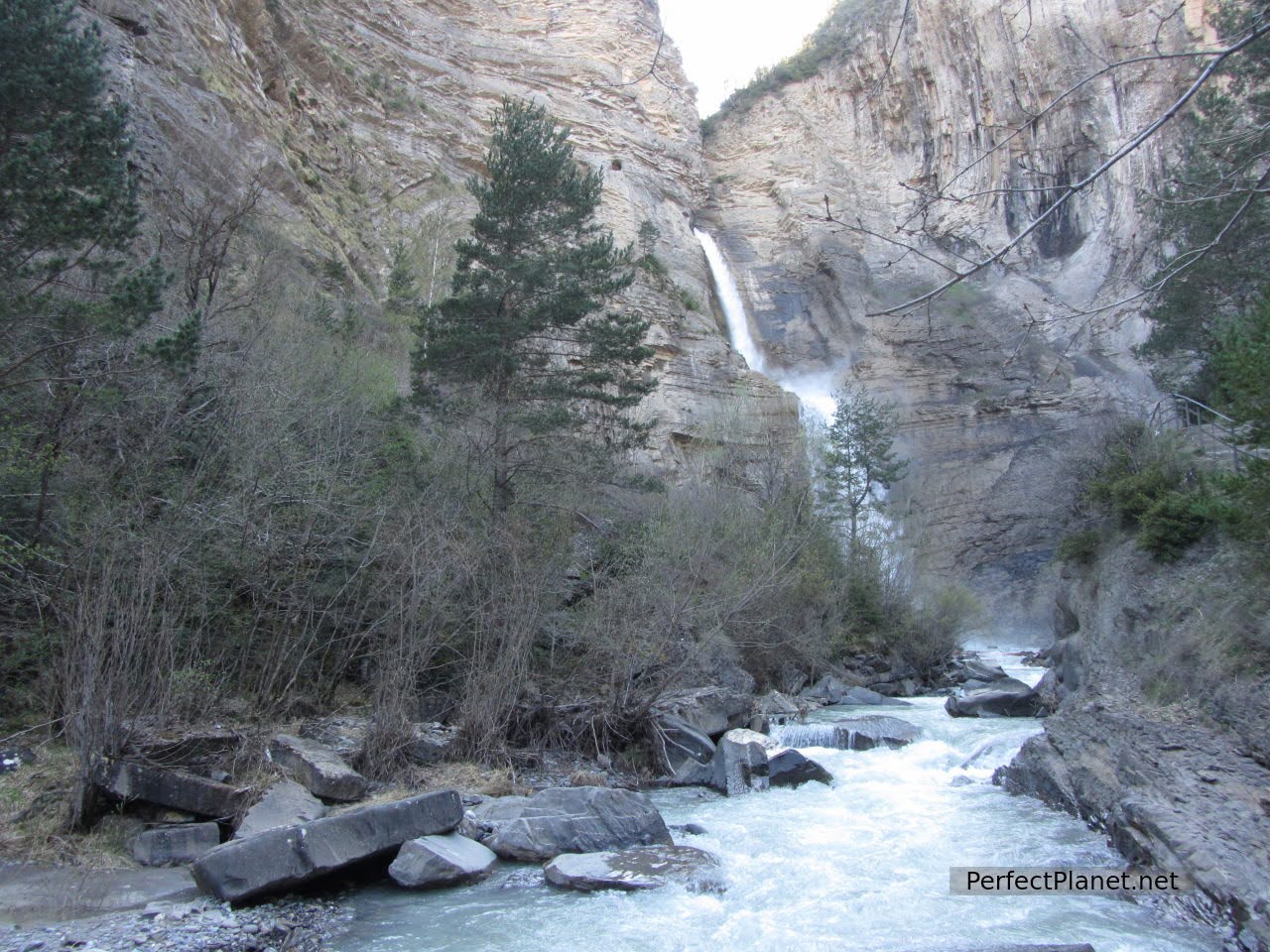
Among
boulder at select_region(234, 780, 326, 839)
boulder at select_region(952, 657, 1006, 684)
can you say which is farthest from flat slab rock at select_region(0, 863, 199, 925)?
boulder at select_region(952, 657, 1006, 684)

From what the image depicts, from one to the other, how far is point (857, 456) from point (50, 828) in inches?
1001

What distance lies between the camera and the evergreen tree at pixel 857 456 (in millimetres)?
26203

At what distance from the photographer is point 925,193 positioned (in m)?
3.48

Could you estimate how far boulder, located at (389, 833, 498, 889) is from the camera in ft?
20.9

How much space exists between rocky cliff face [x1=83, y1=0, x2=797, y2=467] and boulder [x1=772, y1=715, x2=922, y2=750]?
45.3 ft

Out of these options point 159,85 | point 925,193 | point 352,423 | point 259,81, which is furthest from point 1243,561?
point 259,81

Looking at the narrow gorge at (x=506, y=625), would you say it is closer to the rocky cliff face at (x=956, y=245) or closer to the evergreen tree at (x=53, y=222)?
the evergreen tree at (x=53, y=222)

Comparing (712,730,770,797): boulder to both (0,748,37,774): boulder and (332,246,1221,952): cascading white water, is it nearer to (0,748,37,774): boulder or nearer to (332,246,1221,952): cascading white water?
(332,246,1221,952): cascading white water

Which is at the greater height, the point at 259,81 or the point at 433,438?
the point at 259,81

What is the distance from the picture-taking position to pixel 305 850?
5.85 metres

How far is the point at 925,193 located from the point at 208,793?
6.87 metres

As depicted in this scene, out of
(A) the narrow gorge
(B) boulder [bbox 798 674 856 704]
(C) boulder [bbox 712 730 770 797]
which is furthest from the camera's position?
(B) boulder [bbox 798 674 856 704]

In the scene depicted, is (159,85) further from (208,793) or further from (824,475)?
(824,475)

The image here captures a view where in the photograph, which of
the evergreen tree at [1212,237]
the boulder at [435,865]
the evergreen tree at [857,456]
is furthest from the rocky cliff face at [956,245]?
the boulder at [435,865]
